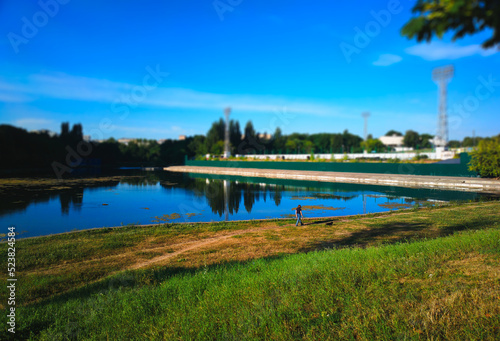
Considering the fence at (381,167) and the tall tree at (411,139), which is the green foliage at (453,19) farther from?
the tall tree at (411,139)

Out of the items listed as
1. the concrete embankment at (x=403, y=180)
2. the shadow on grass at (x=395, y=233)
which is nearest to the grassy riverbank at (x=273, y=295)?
the shadow on grass at (x=395, y=233)

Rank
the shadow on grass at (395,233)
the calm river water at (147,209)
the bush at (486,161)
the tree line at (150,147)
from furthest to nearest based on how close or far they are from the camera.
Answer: the tree line at (150,147), the bush at (486,161), the calm river water at (147,209), the shadow on grass at (395,233)

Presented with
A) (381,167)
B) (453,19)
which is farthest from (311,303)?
(381,167)

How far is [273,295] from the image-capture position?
4883mm

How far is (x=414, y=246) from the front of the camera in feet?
23.0

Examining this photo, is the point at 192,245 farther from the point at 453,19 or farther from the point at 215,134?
the point at 215,134

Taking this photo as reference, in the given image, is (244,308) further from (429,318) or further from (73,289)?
(73,289)

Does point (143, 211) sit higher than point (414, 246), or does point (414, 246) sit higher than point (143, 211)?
point (414, 246)

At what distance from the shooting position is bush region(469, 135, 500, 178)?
2698 cm

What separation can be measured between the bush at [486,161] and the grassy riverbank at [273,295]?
83.6ft

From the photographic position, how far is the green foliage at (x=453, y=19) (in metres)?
2.41

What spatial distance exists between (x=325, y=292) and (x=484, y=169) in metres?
32.2

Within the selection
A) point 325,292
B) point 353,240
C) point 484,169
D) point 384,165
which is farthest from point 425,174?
point 325,292

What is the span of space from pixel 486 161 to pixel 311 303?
1265 inches
